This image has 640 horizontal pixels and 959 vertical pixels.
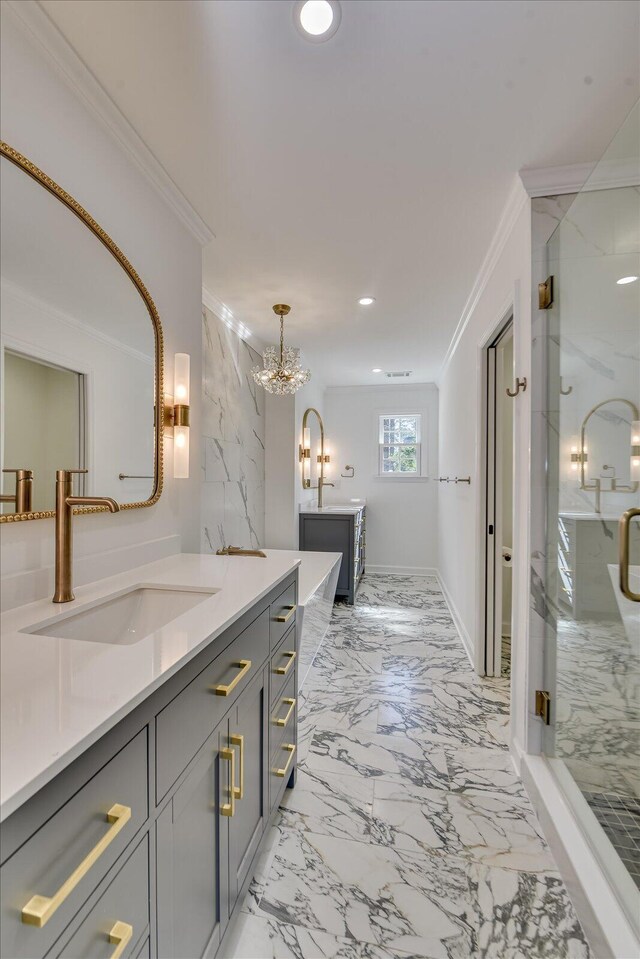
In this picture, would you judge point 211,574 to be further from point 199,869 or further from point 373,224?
point 373,224

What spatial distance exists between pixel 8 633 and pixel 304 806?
138 cm

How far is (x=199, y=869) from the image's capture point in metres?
0.94

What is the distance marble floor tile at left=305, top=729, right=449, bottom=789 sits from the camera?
6.12 feet

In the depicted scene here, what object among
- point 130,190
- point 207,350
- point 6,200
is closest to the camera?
point 6,200

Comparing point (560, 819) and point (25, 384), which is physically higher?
point (25, 384)

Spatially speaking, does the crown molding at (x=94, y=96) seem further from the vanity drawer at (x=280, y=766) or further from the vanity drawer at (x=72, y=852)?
the vanity drawer at (x=280, y=766)

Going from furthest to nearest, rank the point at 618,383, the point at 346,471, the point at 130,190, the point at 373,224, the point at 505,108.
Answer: the point at 346,471
the point at 373,224
the point at 130,190
the point at 505,108
the point at 618,383

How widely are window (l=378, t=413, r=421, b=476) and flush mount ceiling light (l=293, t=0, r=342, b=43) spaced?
4733mm

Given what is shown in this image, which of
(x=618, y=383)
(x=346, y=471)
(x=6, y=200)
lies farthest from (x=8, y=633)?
(x=346, y=471)

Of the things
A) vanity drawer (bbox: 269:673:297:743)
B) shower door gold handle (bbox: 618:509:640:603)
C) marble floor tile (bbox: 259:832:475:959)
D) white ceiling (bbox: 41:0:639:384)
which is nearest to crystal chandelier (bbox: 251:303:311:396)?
white ceiling (bbox: 41:0:639:384)

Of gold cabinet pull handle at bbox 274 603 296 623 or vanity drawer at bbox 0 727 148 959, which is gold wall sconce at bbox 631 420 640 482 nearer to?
gold cabinet pull handle at bbox 274 603 296 623

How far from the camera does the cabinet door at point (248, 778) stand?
3.63 ft

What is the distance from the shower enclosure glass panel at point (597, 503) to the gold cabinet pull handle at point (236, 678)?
114 centimetres

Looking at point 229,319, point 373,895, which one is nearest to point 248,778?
point 373,895
